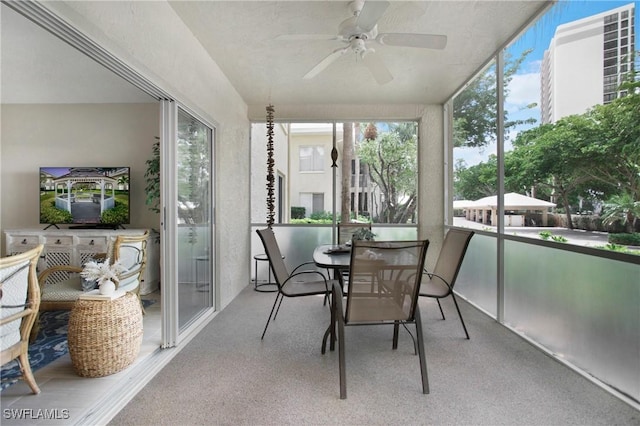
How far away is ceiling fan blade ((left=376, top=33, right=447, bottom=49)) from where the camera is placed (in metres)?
2.15

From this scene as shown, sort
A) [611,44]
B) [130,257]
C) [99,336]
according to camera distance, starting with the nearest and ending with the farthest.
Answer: [611,44]
[99,336]
[130,257]

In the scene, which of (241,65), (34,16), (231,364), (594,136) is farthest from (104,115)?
(594,136)

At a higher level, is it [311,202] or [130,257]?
[311,202]

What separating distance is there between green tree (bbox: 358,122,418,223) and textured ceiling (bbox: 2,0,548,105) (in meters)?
0.53

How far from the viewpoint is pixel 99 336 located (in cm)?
205

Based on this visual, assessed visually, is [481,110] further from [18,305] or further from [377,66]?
[18,305]

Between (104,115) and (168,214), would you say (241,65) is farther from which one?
(104,115)

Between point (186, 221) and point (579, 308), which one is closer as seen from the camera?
point (579, 308)

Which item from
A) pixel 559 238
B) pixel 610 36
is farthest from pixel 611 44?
pixel 559 238

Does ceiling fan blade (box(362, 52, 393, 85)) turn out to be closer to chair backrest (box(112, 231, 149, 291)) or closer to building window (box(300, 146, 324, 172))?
building window (box(300, 146, 324, 172))

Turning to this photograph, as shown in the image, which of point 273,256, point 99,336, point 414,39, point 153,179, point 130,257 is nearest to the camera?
point 99,336

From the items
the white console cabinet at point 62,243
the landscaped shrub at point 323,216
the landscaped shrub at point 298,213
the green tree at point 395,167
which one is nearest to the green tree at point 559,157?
the green tree at point 395,167

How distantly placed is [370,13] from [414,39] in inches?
17.9

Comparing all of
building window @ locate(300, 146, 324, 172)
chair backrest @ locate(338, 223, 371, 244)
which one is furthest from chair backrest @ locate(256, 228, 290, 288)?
building window @ locate(300, 146, 324, 172)
